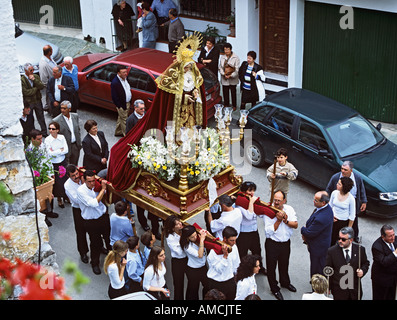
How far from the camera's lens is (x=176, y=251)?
823cm

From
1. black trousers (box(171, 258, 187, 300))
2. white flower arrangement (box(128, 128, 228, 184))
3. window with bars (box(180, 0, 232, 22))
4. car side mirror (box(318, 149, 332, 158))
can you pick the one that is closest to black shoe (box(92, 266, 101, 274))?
black trousers (box(171, 258, 187, 300))

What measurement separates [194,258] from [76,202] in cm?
215

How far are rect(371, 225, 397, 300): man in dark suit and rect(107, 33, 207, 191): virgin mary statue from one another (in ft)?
10.8

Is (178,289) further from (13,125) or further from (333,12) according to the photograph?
(333,12)

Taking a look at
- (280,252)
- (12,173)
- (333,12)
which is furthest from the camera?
(333,12)

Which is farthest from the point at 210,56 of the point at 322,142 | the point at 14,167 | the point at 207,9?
the point at 14,167

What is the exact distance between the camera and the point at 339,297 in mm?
8156

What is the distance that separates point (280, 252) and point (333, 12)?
297 inches

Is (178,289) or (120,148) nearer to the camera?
(178,289)

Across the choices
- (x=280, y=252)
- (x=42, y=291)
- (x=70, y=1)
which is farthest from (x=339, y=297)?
(x=70, y=1)

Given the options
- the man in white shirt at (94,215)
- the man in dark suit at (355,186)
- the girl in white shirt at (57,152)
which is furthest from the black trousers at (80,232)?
the man in dark suit at (355,186)

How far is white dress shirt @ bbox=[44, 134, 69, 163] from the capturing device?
10.7 m

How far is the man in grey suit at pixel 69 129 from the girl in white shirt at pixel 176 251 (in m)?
3.78
